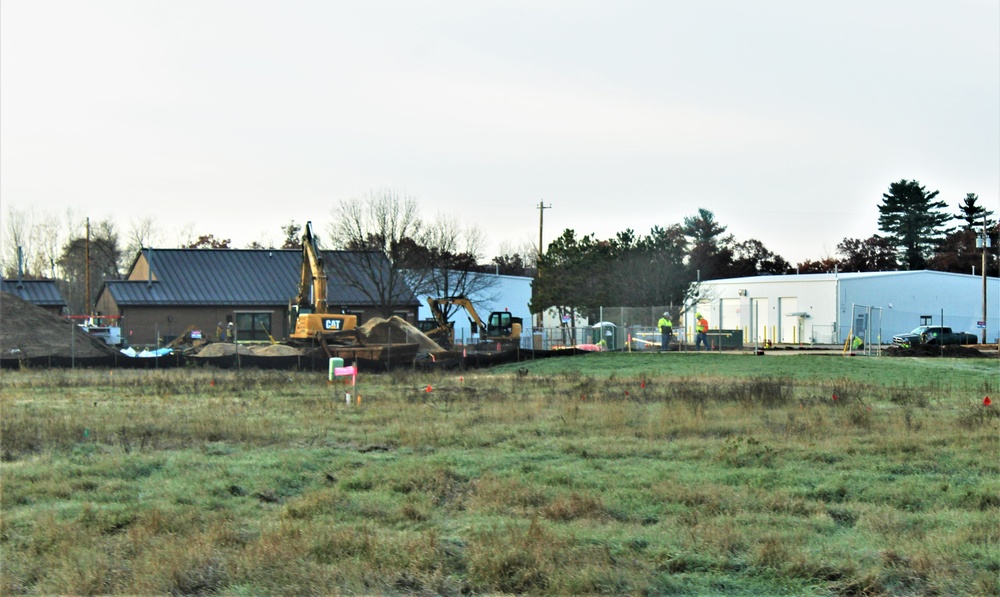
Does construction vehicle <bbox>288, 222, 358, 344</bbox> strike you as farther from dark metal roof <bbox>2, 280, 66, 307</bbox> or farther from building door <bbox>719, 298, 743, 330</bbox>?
building door <bbox>719, 298, 743, 330</bbox>

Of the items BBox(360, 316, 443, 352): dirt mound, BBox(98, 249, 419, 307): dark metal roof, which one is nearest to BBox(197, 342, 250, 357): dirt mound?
BBox(360, 316, 443, 352): dirt mound

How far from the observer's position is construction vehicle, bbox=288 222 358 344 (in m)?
42.4

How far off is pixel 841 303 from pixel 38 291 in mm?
49997

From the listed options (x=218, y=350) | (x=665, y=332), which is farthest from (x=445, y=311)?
(x=218, y=350)

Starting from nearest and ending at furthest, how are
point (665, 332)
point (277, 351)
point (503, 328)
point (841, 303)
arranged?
point (277, 351)
point (665, 332)
point (503, 328)
point (841, 303)

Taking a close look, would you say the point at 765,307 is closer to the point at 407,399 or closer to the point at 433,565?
the point at 407,399

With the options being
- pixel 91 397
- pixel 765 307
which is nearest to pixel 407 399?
pixel 91 397

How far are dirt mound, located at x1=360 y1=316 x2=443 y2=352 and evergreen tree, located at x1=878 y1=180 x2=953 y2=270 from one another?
7038 cm

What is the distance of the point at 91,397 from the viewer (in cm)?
2202

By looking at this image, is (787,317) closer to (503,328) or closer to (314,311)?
(503,328)

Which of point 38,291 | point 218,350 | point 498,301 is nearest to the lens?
point 218,350

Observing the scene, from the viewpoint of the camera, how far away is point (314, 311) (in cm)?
4609

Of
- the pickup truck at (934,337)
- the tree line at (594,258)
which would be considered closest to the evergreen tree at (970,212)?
the tree line at (594,258)

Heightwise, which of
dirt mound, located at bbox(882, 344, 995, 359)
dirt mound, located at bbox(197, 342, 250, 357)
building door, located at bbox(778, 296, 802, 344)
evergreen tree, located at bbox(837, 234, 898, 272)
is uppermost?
evergreen tree, located at bbox(837, 234, 898, 272)
